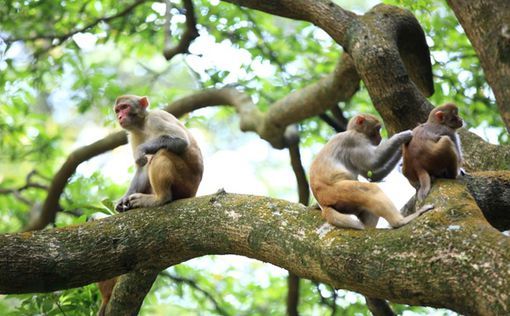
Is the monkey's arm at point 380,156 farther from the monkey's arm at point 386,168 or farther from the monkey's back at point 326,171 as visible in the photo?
the monkey's back at point 326,171

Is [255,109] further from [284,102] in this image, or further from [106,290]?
[106,290]

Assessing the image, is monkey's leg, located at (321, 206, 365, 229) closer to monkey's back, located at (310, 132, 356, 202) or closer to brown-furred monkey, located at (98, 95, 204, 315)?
monkey's back, located at (310, 132, 356, 202)

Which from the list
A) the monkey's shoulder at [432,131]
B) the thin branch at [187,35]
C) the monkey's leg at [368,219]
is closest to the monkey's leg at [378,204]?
the monkey's leg at [368,219]

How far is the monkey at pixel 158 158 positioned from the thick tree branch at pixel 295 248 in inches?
26.8

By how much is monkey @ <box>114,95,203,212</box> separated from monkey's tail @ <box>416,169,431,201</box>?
236 cm

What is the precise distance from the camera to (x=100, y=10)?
1303 centimetres

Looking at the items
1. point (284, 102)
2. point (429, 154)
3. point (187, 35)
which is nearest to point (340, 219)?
point (429, 154)

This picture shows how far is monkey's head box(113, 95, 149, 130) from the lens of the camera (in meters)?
7.98

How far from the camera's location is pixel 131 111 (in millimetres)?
8000

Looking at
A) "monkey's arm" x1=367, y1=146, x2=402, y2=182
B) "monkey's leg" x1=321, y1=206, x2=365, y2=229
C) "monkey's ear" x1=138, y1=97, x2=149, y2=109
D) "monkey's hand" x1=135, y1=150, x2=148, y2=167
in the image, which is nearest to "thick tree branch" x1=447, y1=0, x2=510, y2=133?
"monkey's arm" x1=367, y1=146, x2=402, y2=182

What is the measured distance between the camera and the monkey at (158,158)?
7082 millimetres

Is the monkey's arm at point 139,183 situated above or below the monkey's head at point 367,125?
below

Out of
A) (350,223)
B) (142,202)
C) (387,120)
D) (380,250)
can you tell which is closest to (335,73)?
(387,120)

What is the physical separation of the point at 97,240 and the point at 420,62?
4828mm
